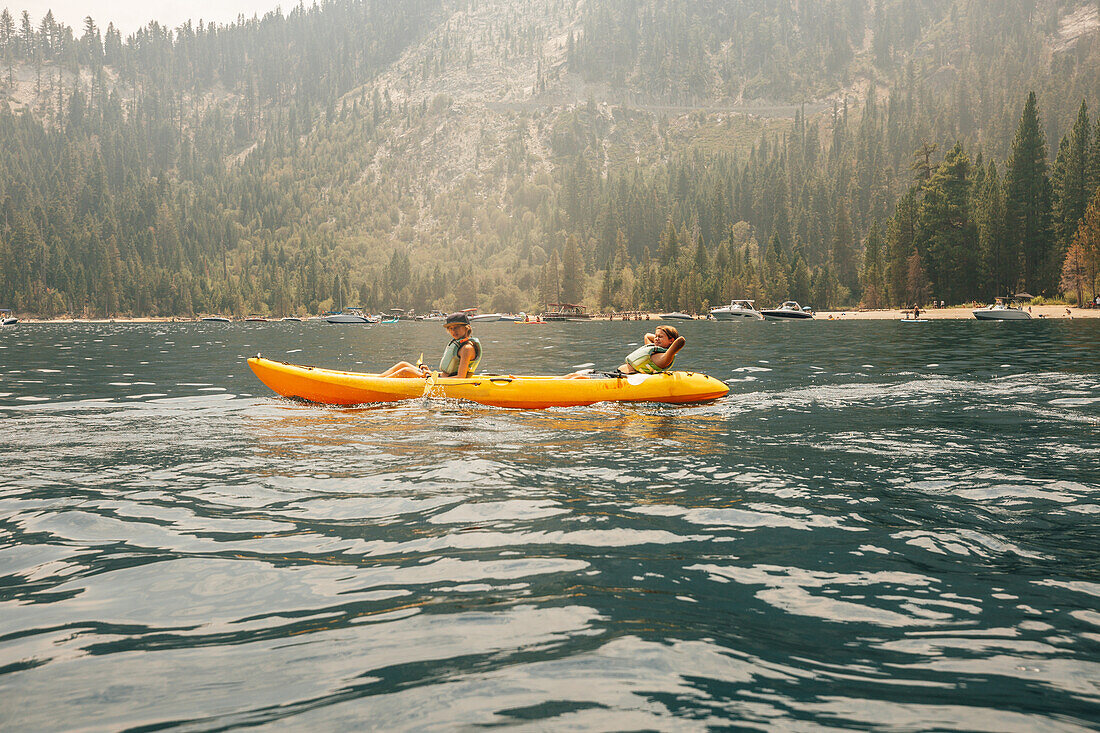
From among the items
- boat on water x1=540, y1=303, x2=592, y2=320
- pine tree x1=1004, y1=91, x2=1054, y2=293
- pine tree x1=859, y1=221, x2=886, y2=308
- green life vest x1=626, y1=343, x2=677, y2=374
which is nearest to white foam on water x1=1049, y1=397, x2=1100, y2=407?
green life vest x1=626, y1=343, x2=677, y2=374

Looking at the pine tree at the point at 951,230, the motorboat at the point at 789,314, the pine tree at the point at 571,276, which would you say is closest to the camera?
the pine tree at the point at 951,230

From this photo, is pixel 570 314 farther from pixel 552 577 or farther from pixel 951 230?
pixel 552 577

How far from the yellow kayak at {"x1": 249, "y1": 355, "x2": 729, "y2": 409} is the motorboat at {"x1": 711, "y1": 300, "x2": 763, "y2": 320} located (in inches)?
3861

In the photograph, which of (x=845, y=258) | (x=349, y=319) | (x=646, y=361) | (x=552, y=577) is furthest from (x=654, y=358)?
(x=845, y=258)

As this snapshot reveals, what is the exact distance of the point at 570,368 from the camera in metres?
32.4

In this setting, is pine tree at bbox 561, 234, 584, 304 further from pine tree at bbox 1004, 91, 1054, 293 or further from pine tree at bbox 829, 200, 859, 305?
pine tree at bbox 1004, 91, 1054, 293

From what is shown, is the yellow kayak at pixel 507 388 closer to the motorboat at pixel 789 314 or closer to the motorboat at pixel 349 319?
the motorboat at pixel 789 314

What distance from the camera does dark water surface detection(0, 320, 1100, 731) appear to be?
435 cm

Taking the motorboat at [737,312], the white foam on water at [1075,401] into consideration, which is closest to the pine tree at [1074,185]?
the motorboat at [737,312]

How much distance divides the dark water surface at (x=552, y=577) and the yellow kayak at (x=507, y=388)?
241 cm

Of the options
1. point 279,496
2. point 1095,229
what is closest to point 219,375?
point 279,496

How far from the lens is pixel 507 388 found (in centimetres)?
1709

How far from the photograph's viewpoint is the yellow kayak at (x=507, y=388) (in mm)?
17109

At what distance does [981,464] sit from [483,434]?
8.42m
